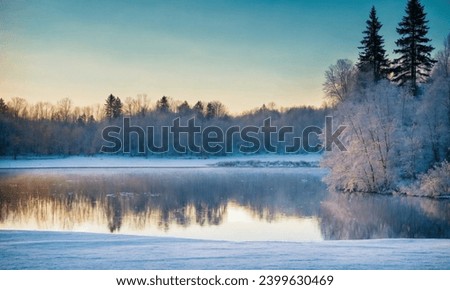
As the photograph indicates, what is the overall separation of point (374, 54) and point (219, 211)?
25.6 feet

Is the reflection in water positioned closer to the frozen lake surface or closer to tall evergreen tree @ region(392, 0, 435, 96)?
the frozen lake surface

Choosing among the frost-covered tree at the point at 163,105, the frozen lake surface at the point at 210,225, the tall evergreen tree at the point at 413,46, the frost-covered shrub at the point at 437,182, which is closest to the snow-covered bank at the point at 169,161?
the frozen lake surface at the point at 210,225

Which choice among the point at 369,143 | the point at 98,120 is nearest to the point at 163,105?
the point at 98,120

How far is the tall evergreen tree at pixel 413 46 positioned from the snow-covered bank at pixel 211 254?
5809 millimetres

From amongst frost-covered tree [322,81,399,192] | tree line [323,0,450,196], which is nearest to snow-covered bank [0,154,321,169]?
frost-covered tree [322,81,399,192]

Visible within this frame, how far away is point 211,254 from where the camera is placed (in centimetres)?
609

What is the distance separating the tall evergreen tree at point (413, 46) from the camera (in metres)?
10.2

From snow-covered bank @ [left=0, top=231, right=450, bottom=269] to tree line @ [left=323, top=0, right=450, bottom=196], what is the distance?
26.1ft

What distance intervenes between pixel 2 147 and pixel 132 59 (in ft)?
21.8

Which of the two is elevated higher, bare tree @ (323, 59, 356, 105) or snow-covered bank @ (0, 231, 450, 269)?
bare tree @ (323, 59, 356, 105)

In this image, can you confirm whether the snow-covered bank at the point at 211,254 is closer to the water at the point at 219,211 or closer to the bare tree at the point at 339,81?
the water at the point at 219,211

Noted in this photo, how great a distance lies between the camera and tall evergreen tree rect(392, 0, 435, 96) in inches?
401
